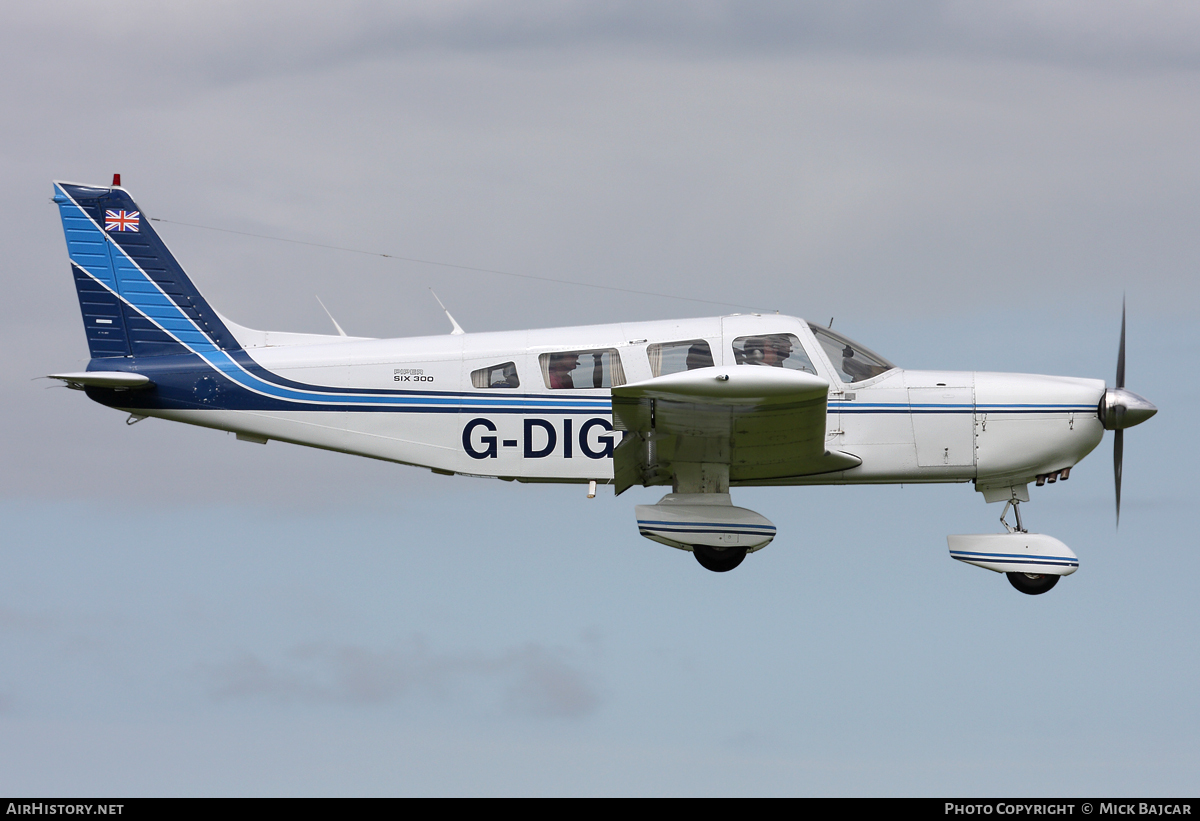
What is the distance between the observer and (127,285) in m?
14.4

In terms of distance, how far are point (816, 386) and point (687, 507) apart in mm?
2408

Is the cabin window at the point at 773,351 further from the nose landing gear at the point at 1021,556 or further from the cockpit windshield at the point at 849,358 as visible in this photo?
the nose landing gear at the point at 1021,556

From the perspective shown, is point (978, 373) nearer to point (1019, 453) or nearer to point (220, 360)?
point (1019, 453)

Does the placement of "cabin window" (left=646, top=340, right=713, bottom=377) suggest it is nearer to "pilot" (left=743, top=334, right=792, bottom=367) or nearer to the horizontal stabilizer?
"pilot" (left=743, top=334, right=792, bottom=367)

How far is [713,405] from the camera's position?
38.2 feet

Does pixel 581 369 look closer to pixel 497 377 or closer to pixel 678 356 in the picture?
pixel 497 377

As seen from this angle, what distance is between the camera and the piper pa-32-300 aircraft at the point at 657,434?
42.9 ft

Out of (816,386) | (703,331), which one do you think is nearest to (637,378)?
(703,331)

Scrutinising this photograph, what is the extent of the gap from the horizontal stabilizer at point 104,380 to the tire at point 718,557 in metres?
6.04

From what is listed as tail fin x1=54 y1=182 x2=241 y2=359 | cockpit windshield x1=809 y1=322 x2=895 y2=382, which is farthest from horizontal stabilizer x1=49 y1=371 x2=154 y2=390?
cockpit windshield x1=809 y1=322 x2=895 y2=382

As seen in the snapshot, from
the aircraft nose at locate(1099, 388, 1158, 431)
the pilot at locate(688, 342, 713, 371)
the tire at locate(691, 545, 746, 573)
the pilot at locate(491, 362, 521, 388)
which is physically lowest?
the tire at locate(691, 545, 746, 573)

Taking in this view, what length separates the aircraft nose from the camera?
43.4 feet

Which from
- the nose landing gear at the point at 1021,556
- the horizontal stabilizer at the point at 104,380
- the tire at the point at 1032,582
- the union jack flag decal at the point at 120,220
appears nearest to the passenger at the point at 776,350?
the nose landing gear at the point at 1021,556

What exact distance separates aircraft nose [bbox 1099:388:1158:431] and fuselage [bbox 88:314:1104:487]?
0.10 m
